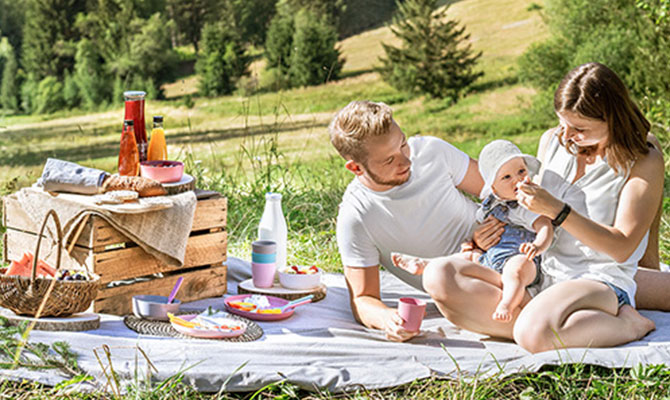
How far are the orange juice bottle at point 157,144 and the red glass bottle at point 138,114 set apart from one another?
4cm

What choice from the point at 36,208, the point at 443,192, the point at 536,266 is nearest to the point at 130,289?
the point at 36,208

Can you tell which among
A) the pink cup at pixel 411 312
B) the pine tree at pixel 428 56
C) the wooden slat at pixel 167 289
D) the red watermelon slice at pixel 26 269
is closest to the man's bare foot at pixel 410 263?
the pink cup at pixel 411 312

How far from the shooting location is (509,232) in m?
2.78

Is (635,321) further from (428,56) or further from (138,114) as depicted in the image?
(428,56)

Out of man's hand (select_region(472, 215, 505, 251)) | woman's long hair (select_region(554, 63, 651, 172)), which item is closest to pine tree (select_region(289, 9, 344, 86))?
man's hand (select_region(472, 215, 505, 251))

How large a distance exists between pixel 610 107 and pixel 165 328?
1.70 metres

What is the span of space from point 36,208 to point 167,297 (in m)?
0.62

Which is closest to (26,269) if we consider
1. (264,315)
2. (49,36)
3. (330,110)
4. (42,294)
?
(42,294)

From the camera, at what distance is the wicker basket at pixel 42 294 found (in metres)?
2.73

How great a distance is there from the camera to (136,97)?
3232 millimetres

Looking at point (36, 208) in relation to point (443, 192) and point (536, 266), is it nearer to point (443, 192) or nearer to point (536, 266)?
point (443, 192)

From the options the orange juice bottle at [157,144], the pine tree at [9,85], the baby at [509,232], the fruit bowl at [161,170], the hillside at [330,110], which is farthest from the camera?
the pine tree at [9,85]

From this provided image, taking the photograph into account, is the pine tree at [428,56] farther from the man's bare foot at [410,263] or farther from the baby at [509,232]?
the man's bare foot at [410,263]

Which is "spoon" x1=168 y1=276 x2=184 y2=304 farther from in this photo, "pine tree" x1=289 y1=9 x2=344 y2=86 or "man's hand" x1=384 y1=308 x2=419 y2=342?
"pine tree" x1=289 y1=9 x2=344 y2=86
